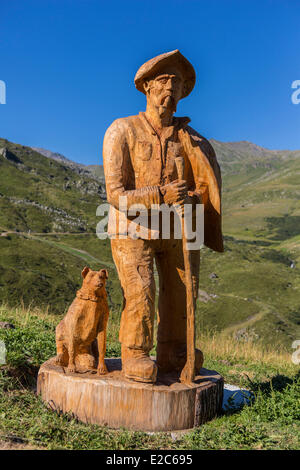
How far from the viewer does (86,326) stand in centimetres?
441

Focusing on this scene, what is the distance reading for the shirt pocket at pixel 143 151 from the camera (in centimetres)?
432

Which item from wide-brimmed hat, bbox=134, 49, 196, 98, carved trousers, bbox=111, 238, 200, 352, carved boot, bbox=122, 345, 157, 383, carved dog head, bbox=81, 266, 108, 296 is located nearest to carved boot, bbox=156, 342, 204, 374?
carved trousers, bbox=111, 238, 200, 352

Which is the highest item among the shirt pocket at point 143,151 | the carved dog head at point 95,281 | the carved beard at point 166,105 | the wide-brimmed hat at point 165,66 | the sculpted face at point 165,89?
the wide-brimmed hat at point 165,66

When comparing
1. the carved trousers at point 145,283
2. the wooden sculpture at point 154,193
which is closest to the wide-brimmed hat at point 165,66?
the wooden sculpture at point 154,193

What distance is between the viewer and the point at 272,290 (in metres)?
27.0

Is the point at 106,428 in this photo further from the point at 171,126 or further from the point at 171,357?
the point at 171,126

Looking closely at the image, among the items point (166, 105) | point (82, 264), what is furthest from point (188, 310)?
point (82, 264)

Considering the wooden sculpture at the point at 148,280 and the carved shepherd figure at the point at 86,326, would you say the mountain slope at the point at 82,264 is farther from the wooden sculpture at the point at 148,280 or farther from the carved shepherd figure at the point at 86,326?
the carved shepherd figure at the point at 86,326

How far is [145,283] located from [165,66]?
2.07m

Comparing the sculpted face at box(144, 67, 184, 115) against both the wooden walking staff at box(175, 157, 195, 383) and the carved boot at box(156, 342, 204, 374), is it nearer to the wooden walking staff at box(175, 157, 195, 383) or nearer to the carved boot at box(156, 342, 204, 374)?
the wooden walking staff at box(175, 157, 195, 383)

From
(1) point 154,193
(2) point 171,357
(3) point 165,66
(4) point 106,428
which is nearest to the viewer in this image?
(4) point 106,428

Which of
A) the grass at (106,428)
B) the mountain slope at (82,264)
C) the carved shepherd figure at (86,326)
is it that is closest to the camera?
the grass at (106,428)

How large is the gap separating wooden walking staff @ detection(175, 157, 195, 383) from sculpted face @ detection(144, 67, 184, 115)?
0.54m

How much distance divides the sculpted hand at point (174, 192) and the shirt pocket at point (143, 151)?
0.38 metres
